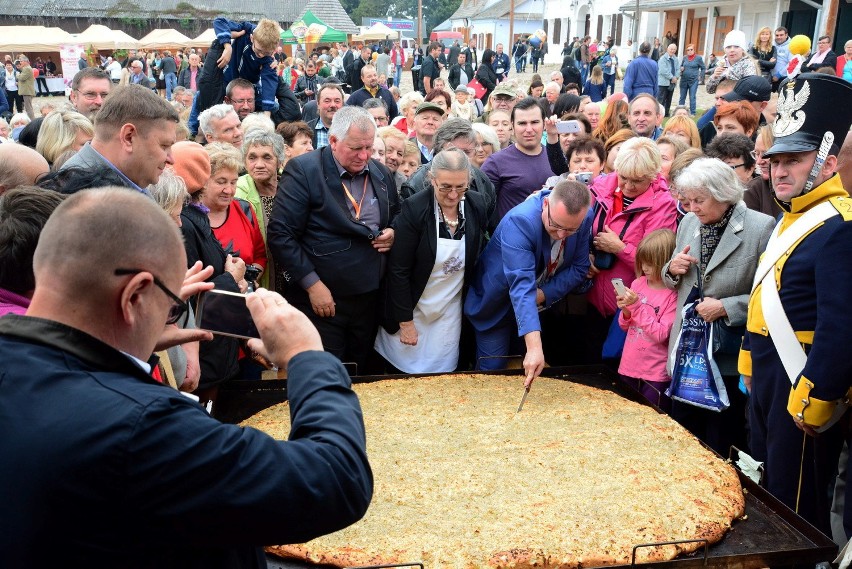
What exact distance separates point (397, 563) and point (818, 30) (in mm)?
24853

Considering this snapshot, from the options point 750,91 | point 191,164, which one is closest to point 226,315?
point 191,164

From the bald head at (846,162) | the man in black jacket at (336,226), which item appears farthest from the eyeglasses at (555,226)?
the bald head at (846,162)

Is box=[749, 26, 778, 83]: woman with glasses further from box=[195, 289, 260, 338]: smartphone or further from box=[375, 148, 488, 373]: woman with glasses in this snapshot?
box=[195, 289, 260, 338]: smartphone

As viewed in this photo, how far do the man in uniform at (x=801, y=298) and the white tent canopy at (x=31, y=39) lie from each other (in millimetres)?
34685

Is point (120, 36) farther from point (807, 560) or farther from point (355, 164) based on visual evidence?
point (807, 560)

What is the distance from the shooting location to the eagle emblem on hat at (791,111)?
3.09m

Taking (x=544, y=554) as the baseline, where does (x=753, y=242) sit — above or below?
above

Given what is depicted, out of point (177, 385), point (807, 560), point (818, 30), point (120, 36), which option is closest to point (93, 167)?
point (177, 385)

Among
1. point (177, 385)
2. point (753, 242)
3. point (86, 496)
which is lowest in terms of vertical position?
point (177, 385)

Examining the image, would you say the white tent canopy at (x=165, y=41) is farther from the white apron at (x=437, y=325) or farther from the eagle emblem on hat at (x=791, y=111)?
the eagle emblem on hat at (x=791, y=111)

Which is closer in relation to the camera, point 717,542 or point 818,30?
point 717,542

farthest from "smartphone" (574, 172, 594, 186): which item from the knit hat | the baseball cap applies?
the baseball cap

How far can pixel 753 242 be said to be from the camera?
378 centimetres

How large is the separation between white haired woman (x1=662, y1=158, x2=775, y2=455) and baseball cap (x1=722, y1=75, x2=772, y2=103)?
3.92 meters
